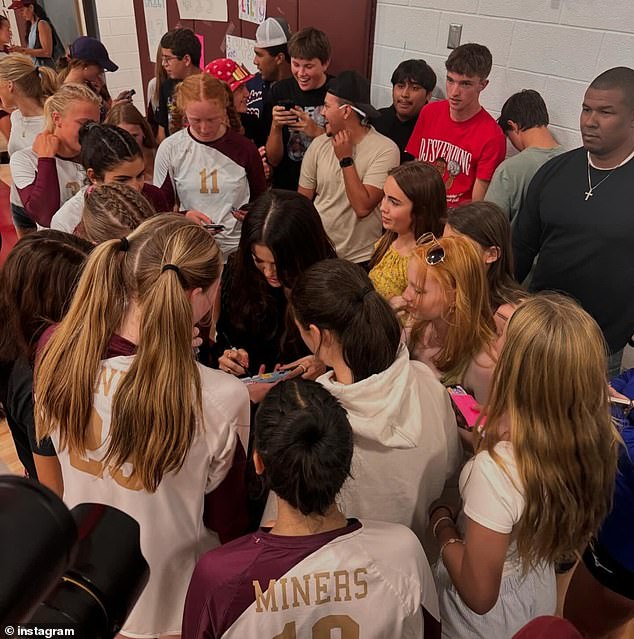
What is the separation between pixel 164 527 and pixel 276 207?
3.46ft

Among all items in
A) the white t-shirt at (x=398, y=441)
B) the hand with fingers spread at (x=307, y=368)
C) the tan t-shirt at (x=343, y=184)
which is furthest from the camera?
the tan t-shirt at (x=343, y=184)

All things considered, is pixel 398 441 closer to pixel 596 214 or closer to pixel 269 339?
pixel 269 339

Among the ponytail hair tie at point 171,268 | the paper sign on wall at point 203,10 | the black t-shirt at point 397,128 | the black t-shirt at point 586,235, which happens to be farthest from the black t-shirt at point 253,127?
the ponytail hair tie at point 171,268

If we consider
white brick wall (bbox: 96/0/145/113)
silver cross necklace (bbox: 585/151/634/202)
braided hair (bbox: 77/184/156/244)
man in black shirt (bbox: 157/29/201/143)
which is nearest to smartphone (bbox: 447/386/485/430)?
silver cross necklace (bbox: 585/151/634/202)

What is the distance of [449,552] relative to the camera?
4.20 feet

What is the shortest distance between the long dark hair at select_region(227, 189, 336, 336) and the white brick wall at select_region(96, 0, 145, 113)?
586 cm

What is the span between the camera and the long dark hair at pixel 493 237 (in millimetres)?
1882

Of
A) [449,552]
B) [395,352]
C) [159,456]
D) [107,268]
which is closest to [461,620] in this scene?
[449,552]

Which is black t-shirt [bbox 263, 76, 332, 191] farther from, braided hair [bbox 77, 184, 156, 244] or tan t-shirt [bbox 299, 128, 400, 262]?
braided hair [bbox 77, 184, 156, 244]

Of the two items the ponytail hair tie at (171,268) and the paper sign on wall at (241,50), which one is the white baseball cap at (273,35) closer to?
the paper sign on wall at (241,50)

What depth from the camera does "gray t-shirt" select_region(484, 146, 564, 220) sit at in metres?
2.54

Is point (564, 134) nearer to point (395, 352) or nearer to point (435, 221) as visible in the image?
point (435, 221)

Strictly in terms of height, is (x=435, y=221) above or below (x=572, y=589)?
above

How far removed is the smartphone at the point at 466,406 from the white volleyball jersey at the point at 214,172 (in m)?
1.46
